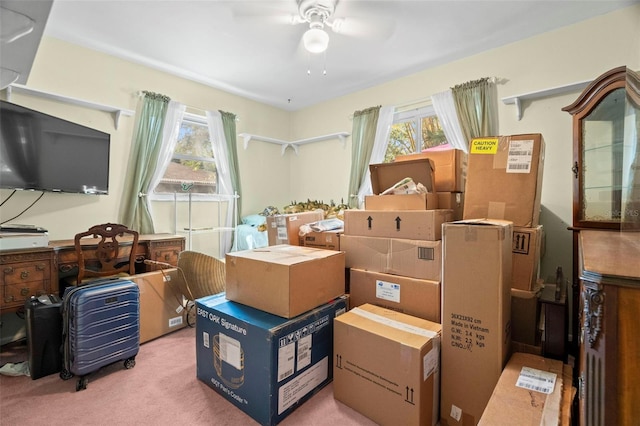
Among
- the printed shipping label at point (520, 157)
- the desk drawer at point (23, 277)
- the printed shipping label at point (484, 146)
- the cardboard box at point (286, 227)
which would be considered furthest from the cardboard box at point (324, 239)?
the desk drawer at point (23, 277)

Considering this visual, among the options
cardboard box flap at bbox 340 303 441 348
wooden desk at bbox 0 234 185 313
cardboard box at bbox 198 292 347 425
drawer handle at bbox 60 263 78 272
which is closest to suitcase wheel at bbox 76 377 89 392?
cardboard box at bbox 198 292 347 425

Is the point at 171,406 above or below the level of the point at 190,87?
below

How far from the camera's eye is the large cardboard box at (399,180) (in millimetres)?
1791

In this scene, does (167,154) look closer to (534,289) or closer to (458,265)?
(458,265)

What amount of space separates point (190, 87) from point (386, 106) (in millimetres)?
2401

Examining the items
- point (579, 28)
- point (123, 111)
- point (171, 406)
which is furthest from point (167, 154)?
point (579, 28)

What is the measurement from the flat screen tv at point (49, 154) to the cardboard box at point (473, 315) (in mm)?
3038

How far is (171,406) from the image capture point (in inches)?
58.6

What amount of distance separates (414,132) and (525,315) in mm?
2378

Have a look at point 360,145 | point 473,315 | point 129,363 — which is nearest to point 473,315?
point 473,315

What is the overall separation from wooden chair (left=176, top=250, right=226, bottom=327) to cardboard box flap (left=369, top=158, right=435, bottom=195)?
1.46m

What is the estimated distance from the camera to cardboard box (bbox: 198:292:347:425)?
133 cm

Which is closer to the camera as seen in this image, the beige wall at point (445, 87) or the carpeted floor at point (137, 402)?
the carpeted floor at point (137, 402)

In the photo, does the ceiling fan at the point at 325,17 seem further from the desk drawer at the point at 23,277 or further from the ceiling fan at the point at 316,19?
the desk drawer at the point at 23,277
